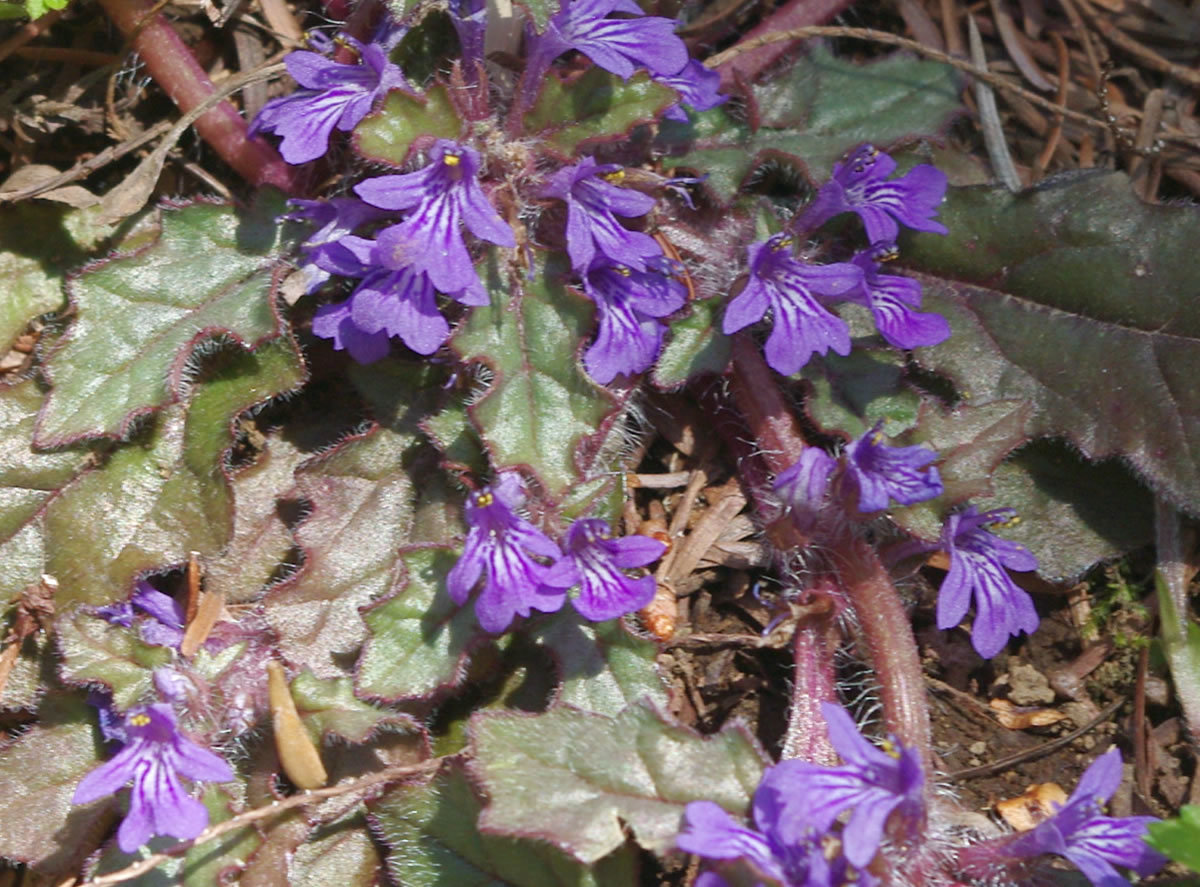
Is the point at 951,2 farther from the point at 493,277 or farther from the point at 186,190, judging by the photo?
the point at 186,190

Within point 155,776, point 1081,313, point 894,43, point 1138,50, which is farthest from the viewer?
point 1138,50

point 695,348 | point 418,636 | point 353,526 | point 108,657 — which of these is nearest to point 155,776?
point 108,657

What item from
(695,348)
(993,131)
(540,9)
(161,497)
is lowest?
(161,497)

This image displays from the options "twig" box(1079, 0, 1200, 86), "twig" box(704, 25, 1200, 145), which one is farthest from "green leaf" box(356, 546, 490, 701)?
"twig" box(1079, 0, 1200, 86)

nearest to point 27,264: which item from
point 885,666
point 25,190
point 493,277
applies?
point 25,190

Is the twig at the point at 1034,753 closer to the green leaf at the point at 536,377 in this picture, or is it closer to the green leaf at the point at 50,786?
the green leaf at the point at 536,377

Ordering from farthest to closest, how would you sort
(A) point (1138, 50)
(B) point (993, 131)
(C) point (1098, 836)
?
(A) point (1138, 50) < (B) point (993, 131) < (C) point (1098, 836)

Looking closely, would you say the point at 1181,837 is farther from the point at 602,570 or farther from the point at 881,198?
the point at 881,198

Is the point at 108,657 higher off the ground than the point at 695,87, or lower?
lower
